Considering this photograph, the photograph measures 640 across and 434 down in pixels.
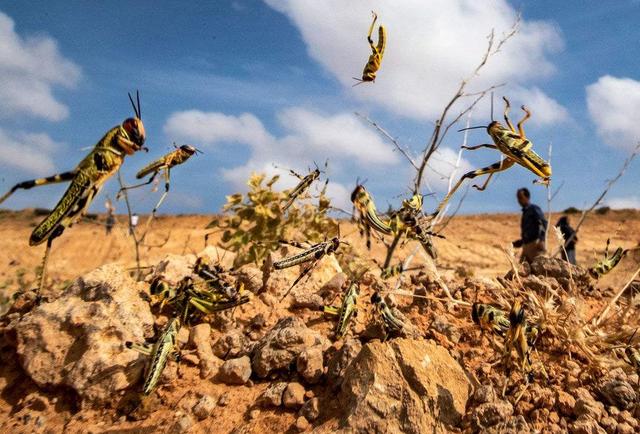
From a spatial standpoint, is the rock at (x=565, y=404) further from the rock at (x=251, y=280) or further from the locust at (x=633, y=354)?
the rock at (x=251, y=280)

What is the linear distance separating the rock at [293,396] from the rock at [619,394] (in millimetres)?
1734

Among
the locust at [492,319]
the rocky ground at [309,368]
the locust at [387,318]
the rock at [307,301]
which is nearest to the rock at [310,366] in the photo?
the rocky ground at [309,368]

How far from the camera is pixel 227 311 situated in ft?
11.7

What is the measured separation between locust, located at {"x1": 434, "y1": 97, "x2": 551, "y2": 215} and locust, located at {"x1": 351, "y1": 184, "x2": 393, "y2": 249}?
0.34 m

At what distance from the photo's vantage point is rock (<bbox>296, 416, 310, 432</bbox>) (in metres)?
2.57

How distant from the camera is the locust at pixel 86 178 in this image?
1792 mm

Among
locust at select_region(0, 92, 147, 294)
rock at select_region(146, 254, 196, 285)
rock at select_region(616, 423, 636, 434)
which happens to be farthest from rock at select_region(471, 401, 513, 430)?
rock at select_region(146, 254, 196, 285)

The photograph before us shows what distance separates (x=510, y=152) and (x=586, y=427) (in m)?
1.52

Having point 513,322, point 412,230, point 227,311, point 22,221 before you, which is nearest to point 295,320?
point 227,311

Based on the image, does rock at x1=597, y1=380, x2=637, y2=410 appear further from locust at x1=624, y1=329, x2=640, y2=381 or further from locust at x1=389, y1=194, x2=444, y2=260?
locust at x1=389, y1=194, x2=444, y2=260

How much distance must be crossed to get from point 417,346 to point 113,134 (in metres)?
1.94

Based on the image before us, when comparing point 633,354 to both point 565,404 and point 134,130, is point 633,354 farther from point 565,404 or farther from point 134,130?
point 134,130

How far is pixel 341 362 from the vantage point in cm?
287

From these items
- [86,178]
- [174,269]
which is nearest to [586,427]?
[86,178]
